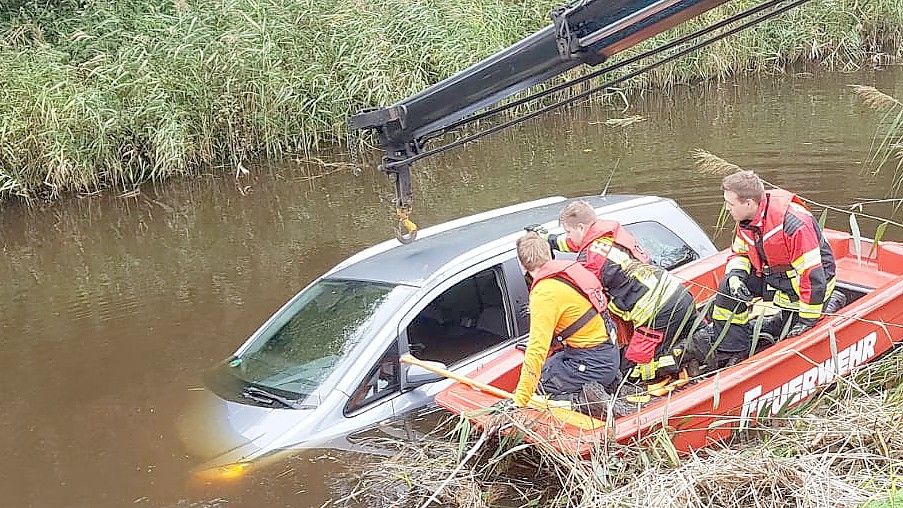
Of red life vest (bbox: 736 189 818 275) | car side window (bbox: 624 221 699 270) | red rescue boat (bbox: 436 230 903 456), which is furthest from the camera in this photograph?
car side window (bbox: 624 221 699 270)

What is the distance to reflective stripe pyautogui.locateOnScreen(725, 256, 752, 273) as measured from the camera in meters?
5.52

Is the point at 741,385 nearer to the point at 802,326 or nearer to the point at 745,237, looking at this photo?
the point at 802,326

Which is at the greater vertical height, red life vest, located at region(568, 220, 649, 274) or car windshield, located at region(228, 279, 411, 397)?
red life vest, located at region(568, 220, 649, 274)

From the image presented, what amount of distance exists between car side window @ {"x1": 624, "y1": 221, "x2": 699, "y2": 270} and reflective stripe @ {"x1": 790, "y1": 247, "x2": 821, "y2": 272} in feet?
4.12

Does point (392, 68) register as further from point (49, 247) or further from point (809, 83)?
point (809, 83)

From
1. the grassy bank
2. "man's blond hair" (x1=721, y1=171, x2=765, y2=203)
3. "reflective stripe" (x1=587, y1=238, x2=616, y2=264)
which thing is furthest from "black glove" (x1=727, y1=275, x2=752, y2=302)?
the grassy bank

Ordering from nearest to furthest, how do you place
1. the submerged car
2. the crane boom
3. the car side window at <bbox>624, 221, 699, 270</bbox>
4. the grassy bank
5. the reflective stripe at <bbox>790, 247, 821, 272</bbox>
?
the crane boom → the submerged car → the reflective stripe at <bbox>790, 247, 821, 272</bbox> → the car side window at <bbox>624, 221, 699, 270</bbox> → the grassy bank

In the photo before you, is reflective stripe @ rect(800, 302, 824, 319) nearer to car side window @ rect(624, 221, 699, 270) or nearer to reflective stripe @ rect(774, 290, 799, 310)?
reflective stripe @ rect(774, 290, 799, 310)

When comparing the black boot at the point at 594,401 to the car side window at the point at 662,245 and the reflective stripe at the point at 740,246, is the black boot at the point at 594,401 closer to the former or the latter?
the reflective stripe at the point at 740,246

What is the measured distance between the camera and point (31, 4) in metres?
16.5

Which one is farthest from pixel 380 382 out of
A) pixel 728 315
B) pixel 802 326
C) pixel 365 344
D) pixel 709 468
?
pixel 802 326

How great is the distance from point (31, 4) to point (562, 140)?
32.8 ft

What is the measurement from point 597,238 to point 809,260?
47.6 inches

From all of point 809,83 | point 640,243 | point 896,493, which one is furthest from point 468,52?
point 896,493
